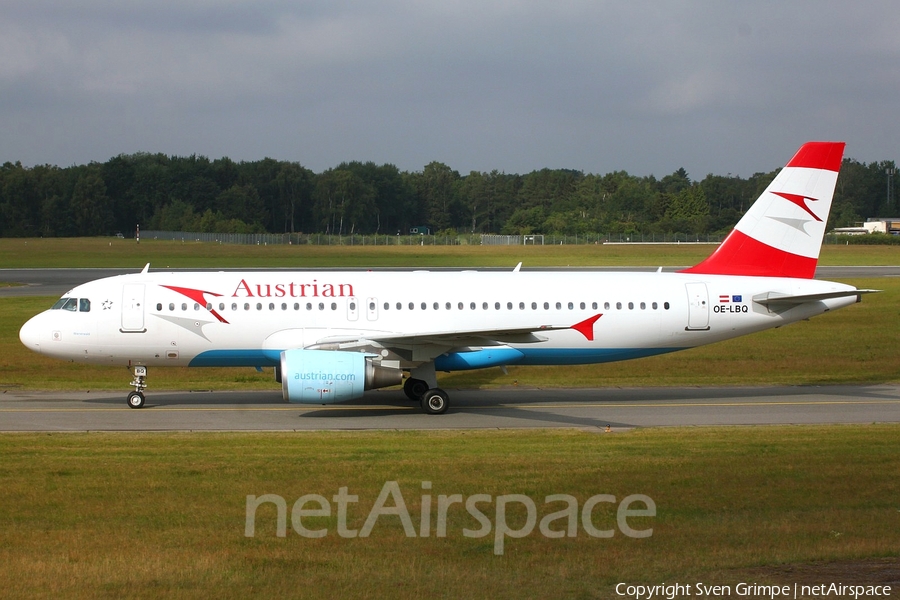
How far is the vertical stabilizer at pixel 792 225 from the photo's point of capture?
2580cm

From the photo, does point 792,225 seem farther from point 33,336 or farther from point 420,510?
point 33,336

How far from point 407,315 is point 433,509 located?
1220 centimetres

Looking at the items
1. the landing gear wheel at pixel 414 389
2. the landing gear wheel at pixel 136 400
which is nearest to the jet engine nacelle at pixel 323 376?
the landing gear wheel at pixel 414 389

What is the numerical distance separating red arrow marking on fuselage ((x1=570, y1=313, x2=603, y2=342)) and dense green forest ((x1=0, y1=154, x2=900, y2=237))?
112 m

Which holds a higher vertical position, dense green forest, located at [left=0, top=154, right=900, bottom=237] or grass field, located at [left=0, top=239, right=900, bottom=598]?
dense green forest, located at [left=0, top=154, right=900, bottom=237]

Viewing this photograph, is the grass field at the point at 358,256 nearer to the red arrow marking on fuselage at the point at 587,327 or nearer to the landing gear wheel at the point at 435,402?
the red arrow marking on fuselage at the point at 587,327

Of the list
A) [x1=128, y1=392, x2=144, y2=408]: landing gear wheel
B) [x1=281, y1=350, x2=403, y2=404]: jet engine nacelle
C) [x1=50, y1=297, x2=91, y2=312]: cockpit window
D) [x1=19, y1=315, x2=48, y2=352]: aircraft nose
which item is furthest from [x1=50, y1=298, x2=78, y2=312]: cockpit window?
[x1=281, y1=350, x2=403, y2=404]: jet engine nacelle

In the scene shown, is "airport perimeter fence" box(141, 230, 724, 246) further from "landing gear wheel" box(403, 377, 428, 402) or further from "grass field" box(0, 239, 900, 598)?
"grass field" box(0, 239, 900, 598)

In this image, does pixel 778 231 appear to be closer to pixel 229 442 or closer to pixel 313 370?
pixel 313 370

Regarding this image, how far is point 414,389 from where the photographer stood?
83.4 ft

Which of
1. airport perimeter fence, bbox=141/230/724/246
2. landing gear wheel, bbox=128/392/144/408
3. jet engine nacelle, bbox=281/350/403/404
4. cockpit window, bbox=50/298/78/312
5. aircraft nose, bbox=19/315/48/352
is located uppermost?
airport perimeter fence, bbox=141/230/724/246

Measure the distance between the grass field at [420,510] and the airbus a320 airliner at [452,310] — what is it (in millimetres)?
4854

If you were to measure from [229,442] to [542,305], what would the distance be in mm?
9395

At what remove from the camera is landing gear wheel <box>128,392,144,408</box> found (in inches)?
946
